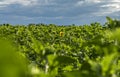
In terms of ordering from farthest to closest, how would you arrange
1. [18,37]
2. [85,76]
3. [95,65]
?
[18,37]
[95,65]
[85,76]

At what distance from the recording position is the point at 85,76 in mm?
1188

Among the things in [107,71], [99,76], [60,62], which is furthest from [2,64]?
[60,62]

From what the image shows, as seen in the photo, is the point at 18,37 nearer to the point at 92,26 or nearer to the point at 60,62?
the point at 92,26

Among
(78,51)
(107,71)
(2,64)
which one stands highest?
(2,64)

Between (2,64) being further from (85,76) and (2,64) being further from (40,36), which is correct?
(40,36)

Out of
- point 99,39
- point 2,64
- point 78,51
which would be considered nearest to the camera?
point 2,64

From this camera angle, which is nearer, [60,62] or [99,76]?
[99,76]

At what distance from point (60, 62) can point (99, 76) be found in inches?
15.7

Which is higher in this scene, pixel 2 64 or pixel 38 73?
pixel 2 64

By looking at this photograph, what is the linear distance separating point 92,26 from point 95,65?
1637 cm

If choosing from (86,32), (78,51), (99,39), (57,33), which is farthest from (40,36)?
(99,39)

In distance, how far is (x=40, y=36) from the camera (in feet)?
53.0

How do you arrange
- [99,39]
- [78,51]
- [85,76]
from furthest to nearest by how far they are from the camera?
[78,51], [99,39], [85,76]

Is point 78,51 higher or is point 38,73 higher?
point 38,73
